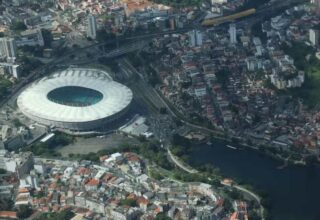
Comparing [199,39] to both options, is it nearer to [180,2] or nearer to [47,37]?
[180,2]

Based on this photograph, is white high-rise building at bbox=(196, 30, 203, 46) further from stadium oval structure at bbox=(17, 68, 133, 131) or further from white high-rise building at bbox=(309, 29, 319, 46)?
stadium oval structure at bbox=(17, 68, 133, 131)

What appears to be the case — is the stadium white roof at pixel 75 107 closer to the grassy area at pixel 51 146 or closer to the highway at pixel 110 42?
the grassy area at pixel 51 146

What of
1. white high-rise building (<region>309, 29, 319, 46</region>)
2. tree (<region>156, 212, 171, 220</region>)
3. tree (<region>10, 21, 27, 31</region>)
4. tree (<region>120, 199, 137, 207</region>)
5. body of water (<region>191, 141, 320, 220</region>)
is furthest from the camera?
tree (<region>10, 21, 27, 31</region>)

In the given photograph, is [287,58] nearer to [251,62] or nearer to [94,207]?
[251,62]

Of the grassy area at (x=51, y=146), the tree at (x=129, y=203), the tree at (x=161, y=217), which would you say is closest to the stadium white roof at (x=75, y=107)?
the grassy area at (x=51, y=146)

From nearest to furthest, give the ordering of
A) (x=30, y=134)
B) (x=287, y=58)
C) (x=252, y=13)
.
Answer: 1. (x=30, y=134)
2. (x=287, y=58)
3. (x=252, y=13)

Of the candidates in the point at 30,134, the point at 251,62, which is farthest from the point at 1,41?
the point at 251,62

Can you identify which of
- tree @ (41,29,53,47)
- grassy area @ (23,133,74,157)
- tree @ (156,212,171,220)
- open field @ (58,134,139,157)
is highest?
tree @ (41,29,53,47)

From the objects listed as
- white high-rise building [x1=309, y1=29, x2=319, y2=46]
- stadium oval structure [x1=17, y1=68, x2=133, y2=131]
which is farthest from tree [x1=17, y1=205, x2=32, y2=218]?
white high-rise building [x1=309, y1=29, x2=319, y2=46]
